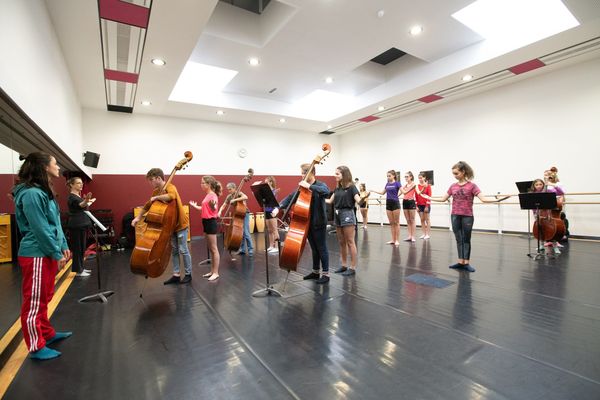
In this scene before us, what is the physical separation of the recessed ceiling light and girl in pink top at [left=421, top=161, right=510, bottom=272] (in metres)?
2.71

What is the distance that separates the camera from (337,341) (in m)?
2.30

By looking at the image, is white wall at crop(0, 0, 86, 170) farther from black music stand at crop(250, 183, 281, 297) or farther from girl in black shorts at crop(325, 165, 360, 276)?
girl in black shorts at crop(325, 165, 360, 276)

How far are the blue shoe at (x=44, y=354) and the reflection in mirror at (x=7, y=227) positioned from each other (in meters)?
0.49

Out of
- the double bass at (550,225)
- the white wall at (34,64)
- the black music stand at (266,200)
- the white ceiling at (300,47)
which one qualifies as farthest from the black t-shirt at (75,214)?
the double bass at (550,225)

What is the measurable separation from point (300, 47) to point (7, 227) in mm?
5216

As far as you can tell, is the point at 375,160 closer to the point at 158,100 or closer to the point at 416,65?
the point at 416,65

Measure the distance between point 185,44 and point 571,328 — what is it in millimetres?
5876

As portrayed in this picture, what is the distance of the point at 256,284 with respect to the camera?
12.7 ft

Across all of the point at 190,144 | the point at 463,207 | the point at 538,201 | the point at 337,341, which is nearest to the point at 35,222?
the point at 337,341

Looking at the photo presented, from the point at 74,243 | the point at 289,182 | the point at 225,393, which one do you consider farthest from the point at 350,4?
the point at 289,182

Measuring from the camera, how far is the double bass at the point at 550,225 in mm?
4773

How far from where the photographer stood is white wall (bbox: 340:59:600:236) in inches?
248

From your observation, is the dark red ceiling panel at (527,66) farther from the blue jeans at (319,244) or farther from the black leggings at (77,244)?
the black leggings at (77,244)

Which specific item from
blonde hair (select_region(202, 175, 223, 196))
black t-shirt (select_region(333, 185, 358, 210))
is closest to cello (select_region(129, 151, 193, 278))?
blonde hair (select_region(202, 175, 223, 196))
